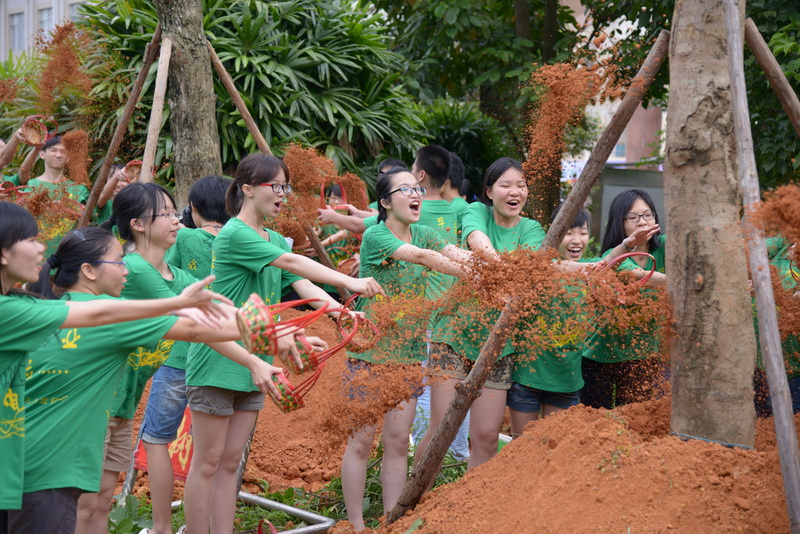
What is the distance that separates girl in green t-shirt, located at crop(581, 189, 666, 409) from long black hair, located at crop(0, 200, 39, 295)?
280cm

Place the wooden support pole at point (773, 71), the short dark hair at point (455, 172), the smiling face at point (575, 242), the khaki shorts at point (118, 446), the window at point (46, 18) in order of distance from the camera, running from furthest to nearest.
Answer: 1. the window at point (46, 18)
2. the short dark hair at point (455, 172)
3. the smiling face at point (575, 242)
4. the khaki shorts at point (118, 446)
5. the wooden support pole at point (773, 71)

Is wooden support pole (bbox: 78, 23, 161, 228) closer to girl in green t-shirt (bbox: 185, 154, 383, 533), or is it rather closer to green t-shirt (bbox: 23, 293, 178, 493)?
girl in green t-shirt (bbox: 185, 154, 383, 533)

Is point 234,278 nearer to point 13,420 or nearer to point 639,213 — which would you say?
point 13,420

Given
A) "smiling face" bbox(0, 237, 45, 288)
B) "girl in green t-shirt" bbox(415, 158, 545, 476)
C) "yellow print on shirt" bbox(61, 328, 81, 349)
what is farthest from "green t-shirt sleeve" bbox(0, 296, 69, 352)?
"girl in green t-shirt" bbox(415, 158, 545, 476)

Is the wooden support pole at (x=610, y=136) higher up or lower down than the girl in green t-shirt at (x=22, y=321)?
higher up

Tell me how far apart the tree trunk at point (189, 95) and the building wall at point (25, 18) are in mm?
17849

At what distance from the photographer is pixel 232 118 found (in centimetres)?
813

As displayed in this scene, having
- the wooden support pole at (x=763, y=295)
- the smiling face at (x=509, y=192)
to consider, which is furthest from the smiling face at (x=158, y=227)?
the wooden support pole at (x=763, y=295)

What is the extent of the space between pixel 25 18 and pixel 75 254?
77.7 feet

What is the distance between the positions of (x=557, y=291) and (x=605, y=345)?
950 millimetres

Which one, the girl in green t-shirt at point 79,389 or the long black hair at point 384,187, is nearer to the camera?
the girl in green t-shirt at point 79,389

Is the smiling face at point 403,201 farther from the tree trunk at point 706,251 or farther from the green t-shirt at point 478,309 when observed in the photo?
the tree trunk at point 706,251

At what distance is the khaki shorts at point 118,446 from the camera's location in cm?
378

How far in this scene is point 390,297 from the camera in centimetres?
411
